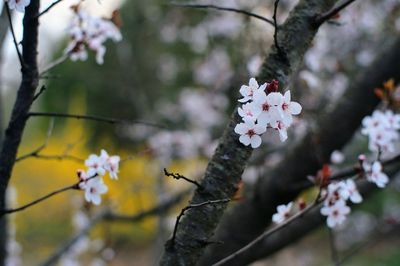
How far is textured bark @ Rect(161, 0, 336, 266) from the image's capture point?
4.66ft

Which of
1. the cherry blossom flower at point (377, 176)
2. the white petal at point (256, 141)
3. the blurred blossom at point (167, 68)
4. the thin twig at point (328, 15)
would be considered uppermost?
the blurred blossom at point (167, 68)

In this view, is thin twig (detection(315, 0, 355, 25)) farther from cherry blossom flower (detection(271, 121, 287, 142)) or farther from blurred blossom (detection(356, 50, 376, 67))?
blurred blossom (detection(356, 50, 376, 67))

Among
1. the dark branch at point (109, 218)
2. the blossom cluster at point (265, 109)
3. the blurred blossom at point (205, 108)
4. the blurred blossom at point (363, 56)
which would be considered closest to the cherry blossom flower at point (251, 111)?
the blossom cluster at point (265, 109)

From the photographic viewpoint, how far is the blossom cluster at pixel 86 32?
1.93 m

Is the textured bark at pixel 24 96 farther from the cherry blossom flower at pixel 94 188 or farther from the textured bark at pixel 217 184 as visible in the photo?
the textured bark at pixel 217 184

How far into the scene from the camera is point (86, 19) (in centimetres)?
196

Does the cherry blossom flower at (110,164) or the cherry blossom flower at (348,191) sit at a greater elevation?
the cherry blossom flower at (110,164)

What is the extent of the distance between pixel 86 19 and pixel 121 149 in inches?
440

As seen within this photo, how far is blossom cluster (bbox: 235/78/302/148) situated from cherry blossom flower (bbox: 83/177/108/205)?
52cm

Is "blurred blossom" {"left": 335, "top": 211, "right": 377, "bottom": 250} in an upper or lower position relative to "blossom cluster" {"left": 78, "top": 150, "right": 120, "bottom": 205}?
upper

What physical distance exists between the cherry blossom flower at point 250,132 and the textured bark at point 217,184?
114mm

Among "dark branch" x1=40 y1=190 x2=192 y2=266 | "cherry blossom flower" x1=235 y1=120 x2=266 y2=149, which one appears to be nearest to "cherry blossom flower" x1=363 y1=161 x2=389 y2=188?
"cherry blossom flower" x1=235 y1=120 x2=266 y2=149

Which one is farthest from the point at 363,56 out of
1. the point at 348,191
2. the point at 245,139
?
the point at 245,139

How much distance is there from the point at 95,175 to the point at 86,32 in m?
0.64
